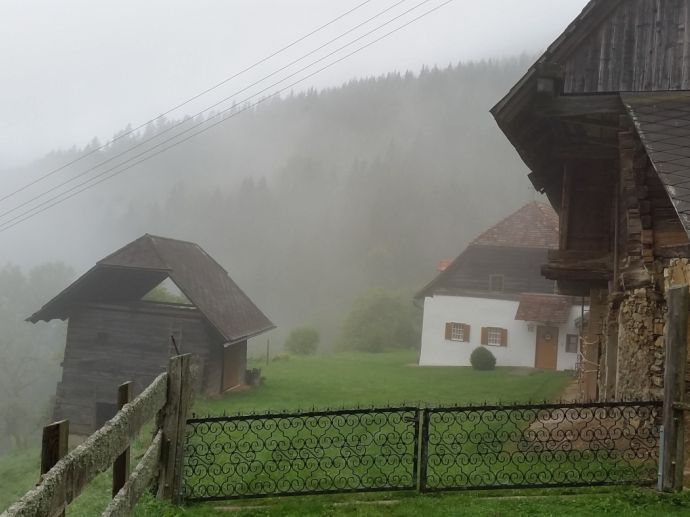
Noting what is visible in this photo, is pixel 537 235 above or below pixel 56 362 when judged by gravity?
above

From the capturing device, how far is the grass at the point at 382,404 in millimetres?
6312

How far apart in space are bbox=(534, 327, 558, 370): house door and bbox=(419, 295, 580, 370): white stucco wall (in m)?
0.22

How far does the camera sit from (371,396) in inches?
784

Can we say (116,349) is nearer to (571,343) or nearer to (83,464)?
(83,464)

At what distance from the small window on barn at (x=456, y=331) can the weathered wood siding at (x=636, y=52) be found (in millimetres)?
23357

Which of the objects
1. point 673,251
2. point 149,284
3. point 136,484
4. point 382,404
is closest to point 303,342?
point 149,284

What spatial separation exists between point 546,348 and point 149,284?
1936 cm

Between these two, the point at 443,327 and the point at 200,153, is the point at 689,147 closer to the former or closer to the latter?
the point at 443,327

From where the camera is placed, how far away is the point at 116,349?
22.1 meters

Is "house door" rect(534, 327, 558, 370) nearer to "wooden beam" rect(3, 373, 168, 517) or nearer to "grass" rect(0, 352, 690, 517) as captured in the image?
"grass" rect(0, 352, 690, 517)

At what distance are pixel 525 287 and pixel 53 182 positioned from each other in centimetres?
16439

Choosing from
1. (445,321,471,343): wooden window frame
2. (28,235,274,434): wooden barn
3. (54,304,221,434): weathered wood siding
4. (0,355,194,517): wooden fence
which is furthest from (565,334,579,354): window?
(0,355,194,517): wooden fence

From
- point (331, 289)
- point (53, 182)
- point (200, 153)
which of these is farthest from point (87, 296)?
point (53, 182)

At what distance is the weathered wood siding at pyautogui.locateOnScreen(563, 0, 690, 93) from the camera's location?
9789 mm
